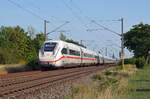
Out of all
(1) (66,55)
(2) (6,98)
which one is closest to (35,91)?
(2) (6,98)

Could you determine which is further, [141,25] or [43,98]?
[141,25]

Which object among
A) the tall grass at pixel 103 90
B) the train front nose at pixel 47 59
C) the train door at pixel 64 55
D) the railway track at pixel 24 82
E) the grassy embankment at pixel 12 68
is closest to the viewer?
the tall grass at pixel 103 90

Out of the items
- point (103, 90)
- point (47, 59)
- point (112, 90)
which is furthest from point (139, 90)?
point (47, 59)

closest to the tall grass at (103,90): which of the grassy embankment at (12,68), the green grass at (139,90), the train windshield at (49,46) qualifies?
the green grass at (139,90)

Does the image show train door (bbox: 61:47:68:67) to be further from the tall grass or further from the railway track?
the railway track

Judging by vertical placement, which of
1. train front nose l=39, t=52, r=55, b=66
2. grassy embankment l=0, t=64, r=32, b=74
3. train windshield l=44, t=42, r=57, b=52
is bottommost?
grassy embankment l=0, t=64, r=32, b=74

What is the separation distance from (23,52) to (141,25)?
3243 centimetres

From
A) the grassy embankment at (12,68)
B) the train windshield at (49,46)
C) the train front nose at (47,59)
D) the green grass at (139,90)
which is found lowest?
the green grass at (139,90)

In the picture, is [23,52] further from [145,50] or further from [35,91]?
[35,91]

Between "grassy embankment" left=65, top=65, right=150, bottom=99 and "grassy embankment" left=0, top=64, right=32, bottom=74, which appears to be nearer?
"grassy embankment" left=65, top=65, right=150, bottom=99

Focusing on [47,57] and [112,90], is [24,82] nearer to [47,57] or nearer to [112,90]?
[112,90]

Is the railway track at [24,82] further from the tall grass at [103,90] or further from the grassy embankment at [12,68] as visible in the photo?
the grassy embankment at [12,68]

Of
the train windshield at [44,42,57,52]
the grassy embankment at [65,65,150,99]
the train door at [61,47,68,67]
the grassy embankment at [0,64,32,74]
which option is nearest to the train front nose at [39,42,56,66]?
the train windshield at [44,42,57,52]

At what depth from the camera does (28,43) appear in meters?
75.3
